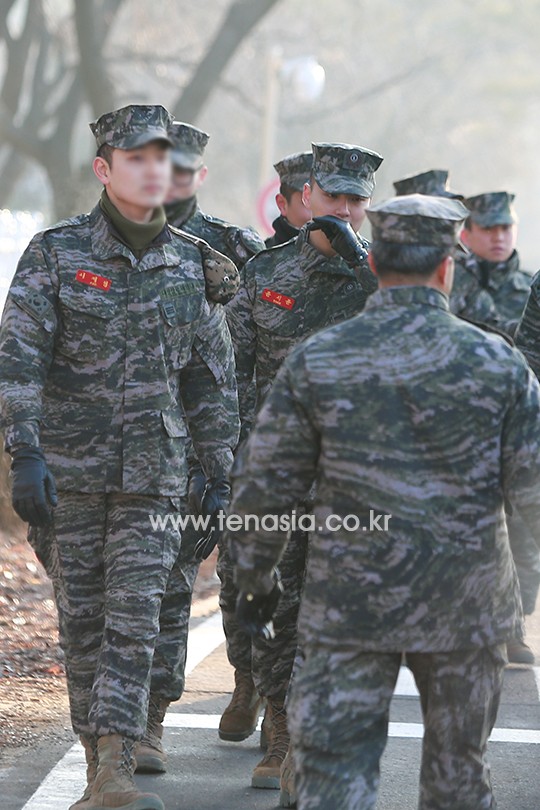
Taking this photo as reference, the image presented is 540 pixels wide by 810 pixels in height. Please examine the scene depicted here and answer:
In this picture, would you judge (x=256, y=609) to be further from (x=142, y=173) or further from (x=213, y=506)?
(x=142, y=173)

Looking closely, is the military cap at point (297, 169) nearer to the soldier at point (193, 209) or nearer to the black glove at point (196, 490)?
the soldier at point (193, 209)

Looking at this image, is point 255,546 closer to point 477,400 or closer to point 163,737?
point 477,400

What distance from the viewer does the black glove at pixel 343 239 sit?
6.24m

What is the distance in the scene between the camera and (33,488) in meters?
5.41

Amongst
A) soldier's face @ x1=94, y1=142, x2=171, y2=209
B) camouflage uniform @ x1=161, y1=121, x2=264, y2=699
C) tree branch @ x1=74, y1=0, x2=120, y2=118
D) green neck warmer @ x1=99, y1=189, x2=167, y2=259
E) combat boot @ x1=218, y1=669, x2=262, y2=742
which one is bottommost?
combat boot @ x1=218, y1=669, x2=262, y2=742

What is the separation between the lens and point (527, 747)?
6855 millimetres

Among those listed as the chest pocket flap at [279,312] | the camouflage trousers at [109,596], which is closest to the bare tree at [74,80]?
the chest pocket flap at [279,312]

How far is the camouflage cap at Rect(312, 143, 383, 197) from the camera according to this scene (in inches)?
259

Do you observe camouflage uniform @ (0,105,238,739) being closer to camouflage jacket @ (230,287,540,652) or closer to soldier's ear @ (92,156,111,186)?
soldier's ear @ (92,156,111,186)

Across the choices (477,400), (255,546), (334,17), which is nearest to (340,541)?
(255,546)

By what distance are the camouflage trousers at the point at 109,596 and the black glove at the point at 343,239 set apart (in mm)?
1129

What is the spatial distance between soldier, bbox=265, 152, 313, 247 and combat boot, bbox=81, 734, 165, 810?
2.72 m

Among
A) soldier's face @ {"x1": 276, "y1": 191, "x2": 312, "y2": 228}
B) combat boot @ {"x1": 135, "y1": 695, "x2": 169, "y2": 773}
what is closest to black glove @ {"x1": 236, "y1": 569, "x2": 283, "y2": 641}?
combat boot @ {"x1": 135, "y1": 695, "x2": 169, "y2": 773}

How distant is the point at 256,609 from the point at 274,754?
1.92m
